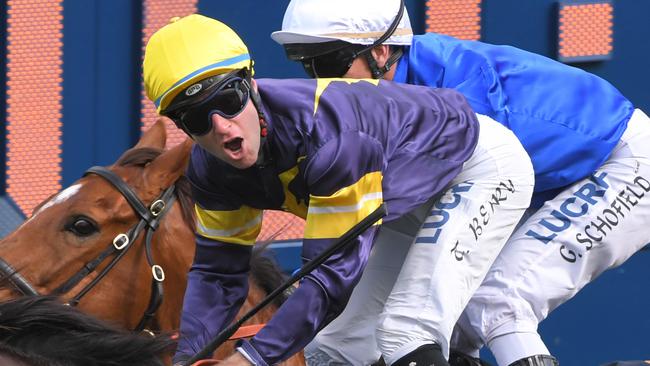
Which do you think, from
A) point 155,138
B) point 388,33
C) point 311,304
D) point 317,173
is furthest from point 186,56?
point 155,138

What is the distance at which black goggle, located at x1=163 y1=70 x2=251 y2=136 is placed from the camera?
10.8 ft

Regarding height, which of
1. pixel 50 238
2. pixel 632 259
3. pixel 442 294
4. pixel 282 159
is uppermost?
pixel 282 159

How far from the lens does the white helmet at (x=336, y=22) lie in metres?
4.05

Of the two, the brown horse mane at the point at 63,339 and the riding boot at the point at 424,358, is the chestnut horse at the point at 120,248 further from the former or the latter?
the brown horse mane at the point at 63,339

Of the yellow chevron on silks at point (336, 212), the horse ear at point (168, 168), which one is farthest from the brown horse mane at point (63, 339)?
the horse ear at point (168, 168)

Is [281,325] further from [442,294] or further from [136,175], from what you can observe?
[136,175]

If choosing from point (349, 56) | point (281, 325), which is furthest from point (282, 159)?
point (349, 56)

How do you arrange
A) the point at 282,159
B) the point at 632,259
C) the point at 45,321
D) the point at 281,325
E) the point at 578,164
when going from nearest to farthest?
the point at 45,321
the point at 281,325
the point at 282,159
the point at 578,164
the point at 632,259

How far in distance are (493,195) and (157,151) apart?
1285 mm

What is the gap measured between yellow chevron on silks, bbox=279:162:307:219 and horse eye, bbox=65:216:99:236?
0.82 m

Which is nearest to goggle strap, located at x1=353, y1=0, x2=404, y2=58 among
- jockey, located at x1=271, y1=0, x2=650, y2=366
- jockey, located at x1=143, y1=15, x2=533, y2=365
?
jockey, located at x1=271, y1=0, x2=650, y2=366

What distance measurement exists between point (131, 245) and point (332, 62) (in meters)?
0.86

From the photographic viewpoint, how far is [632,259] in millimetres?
5230

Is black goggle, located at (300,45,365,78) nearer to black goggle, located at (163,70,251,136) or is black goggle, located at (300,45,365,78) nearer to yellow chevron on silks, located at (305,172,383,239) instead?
black goggle, located at (163,70,251,136)
